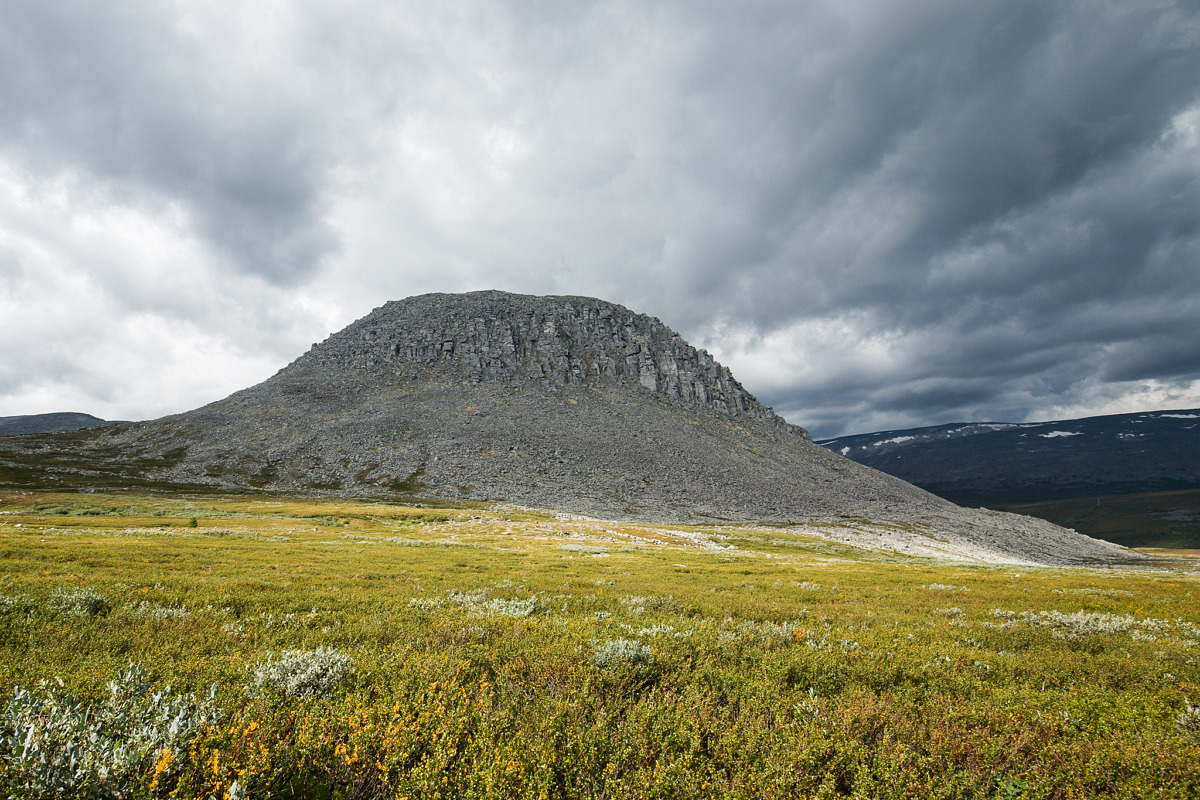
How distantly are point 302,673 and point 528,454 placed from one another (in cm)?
12220

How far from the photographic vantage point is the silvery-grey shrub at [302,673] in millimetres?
5983

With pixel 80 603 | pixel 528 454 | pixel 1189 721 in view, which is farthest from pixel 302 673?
pixel 528 454

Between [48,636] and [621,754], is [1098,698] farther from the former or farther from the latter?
[48,636]

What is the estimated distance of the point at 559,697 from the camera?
623 cm

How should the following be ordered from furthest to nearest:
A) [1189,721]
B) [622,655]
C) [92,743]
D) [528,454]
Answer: [528,454]
[622,655]
[1189,721]
[92,743]

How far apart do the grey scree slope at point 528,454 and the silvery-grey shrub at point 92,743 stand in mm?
85265

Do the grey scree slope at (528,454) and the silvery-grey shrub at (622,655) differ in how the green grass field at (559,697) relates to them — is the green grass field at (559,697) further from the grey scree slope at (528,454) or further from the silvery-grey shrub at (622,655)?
the grey scree slope at (528,454)

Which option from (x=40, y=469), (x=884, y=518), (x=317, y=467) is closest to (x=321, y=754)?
(x=317, y=467)

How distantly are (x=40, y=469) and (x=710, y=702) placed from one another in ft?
497

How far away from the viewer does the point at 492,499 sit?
97.9 metres

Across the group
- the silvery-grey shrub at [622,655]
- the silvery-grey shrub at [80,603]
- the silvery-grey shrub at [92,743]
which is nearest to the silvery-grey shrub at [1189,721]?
the silvery-grey shrub at [622,655]

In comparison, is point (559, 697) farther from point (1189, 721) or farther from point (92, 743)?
point (1189, 721)

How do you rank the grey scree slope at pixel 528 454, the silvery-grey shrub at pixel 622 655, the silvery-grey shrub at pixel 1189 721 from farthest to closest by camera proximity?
the grey scree slope at pixel 528 454, the silvery-grey shrub at pixel 622 655, the silvery-grey shrub at pixel 1189 721

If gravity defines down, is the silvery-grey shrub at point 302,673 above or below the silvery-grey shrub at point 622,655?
above
